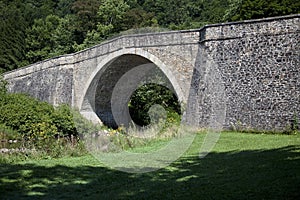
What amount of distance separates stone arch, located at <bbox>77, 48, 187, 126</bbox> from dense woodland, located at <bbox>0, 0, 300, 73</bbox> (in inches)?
417

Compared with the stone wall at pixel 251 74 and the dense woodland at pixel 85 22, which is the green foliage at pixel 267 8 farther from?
the stone wall at pixel 251 74

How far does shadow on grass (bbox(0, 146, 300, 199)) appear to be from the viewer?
4.82 meters

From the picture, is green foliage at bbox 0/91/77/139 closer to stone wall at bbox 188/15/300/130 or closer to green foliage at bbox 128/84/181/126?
stone wall at bbox 188/15/300/130

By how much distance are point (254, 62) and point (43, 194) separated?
8851 millimetres

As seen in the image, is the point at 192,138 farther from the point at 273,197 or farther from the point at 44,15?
the point at 44,15

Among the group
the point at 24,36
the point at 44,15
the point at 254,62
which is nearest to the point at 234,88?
the point at 254,62

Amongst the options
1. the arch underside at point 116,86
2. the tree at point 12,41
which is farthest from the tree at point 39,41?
the arch underside at point 116,86

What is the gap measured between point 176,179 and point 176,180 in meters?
0.09

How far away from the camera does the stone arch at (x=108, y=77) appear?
51.7 feet

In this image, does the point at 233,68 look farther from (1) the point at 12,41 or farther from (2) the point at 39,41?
(1) the point at 12,41

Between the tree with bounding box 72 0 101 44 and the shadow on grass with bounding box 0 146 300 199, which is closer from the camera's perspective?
the shadow on grass with bounding box 0 146 300 199

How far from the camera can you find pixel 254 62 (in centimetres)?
1230

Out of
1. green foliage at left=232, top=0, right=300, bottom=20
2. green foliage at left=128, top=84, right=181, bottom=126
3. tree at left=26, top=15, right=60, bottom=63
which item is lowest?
green foliage at left=128, top=84, right=181, bottom=126

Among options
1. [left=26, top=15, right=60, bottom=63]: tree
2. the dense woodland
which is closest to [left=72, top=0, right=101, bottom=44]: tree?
the dense woodland
